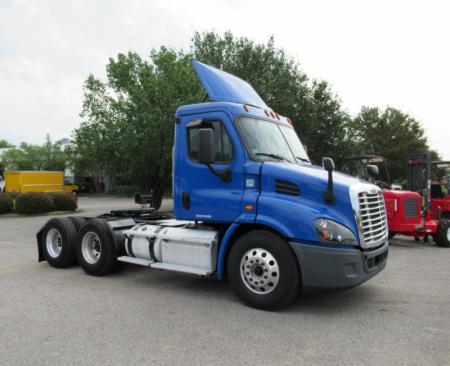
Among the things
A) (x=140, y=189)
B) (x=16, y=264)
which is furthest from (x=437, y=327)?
(x=140, y=189)

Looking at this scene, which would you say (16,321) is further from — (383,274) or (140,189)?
(140,189)

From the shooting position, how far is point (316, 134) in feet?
89.2

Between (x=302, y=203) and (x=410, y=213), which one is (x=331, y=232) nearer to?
(x=302, y=203)

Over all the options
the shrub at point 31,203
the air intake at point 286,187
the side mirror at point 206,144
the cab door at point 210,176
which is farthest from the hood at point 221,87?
the shrub at point 31,203

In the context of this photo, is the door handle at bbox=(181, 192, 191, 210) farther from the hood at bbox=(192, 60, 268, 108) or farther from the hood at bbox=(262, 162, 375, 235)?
the hood at bbox=(192, 60, 268, 108)

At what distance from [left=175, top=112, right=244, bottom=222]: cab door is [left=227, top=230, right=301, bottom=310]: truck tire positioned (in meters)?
0.47

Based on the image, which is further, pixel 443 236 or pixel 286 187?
pixel 443 236

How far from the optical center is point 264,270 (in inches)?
202

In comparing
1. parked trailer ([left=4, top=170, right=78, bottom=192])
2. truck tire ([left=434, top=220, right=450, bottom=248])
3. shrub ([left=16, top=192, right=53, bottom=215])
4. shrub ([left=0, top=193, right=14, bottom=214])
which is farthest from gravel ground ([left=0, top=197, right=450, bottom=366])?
parked trailer ([left=4, top=170, right=78, bottom=192])

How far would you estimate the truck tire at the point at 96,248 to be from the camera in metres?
6.86

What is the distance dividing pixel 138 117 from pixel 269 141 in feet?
A: 43.1

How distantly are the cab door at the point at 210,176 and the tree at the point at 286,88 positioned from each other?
1836cm

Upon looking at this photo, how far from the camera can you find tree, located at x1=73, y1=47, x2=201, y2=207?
17531mm

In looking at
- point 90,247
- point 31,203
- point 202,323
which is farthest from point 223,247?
point 31,203
